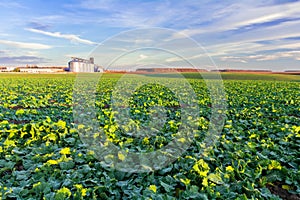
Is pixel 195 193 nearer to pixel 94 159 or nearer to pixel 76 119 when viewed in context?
pixel 94 159

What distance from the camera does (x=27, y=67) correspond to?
101 meters

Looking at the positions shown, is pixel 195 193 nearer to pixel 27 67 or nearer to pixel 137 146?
pixel 137 146

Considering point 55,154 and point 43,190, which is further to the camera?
point 55,154

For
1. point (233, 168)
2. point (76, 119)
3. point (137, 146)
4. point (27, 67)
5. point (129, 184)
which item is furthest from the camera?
point (27, 67)

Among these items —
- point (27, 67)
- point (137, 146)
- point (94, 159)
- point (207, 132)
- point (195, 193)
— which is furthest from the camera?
point (27, 67)

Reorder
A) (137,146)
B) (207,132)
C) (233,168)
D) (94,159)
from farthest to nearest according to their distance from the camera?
(207,132)
(137,146)
(94,159)
(233,168)

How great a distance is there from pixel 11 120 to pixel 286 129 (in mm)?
7972

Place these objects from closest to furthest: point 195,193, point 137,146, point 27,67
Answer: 1. point 195,193
2. point 137,146
3. point 27,67

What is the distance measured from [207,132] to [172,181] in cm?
288

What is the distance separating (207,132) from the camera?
21.2 feet

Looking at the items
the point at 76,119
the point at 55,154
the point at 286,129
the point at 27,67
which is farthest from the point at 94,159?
the point at 27,67

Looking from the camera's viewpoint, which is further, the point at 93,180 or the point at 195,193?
the point at 93,180

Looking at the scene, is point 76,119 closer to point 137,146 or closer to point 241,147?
point 137,146

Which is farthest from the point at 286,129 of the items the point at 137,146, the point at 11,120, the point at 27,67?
the point at 27,67
